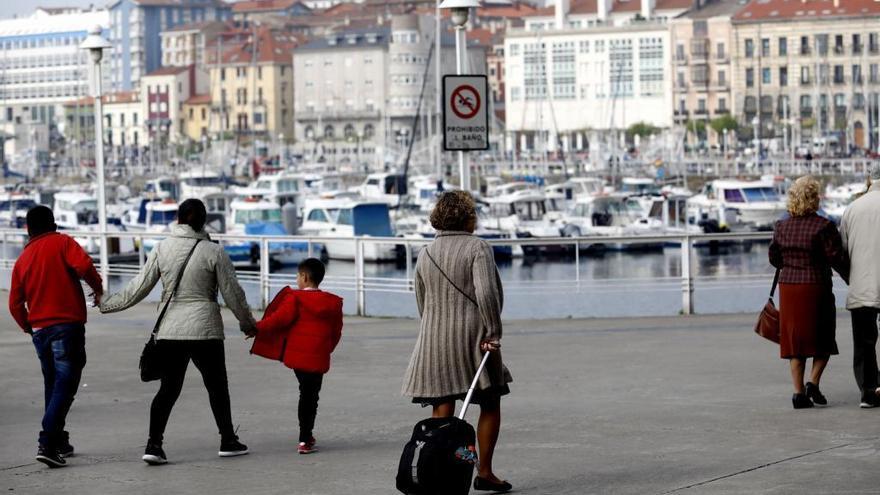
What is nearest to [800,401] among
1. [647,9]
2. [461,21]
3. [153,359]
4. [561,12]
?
[153,359]

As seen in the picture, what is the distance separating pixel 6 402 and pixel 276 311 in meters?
3.62

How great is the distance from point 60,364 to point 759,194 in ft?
232

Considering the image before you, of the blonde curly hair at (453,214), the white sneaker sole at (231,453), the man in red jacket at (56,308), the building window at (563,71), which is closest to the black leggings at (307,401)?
the white sneaker sole at (231,453)

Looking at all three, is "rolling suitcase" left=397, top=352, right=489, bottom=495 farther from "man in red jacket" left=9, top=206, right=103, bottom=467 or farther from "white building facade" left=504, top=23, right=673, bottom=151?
"white building facade" left=504, top=23, right=673, bottom=151

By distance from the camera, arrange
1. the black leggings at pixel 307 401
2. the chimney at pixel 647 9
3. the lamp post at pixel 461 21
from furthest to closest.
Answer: the chimney at pixel 647 9, the lamp post at pixel 461 21, the black leggings at pixel 307 401

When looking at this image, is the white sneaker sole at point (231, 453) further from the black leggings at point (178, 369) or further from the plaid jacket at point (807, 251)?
the plaid jacket at point (807, 251)

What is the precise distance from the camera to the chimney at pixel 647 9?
177125mm

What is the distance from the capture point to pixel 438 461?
9.38 m

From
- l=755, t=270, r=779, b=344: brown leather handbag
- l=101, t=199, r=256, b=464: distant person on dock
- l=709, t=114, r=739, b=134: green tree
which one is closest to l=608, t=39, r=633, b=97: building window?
l=709, t=114, r=739, b=134: green tree

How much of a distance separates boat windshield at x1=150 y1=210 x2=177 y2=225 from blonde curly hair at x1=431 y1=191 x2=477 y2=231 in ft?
210

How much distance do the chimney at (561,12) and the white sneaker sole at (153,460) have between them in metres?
170

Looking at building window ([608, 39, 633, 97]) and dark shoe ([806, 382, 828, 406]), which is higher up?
building window ([608, 39, 633, 97])

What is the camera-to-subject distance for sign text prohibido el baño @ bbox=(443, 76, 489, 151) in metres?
17.4

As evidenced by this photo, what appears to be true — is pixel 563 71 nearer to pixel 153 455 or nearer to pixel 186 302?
pixel 186 302
